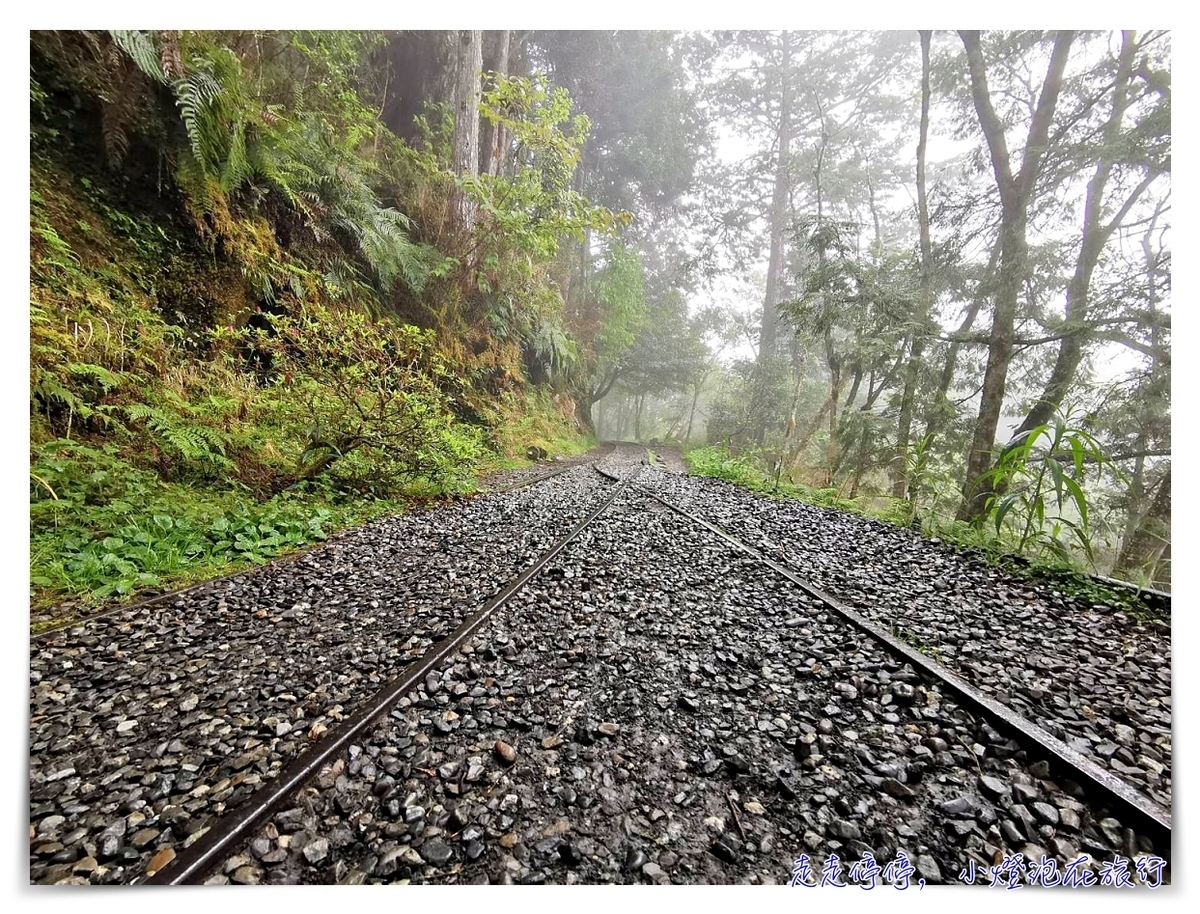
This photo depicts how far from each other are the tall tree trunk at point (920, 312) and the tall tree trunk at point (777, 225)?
3.62m

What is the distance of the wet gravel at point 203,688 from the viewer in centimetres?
108

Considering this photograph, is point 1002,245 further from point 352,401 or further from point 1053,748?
point 352,401

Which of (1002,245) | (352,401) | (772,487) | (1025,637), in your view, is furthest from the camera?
(772,487)

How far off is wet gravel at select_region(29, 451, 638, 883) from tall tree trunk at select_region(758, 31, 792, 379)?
429 inches

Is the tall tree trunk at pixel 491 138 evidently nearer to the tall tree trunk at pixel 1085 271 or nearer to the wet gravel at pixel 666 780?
the tall tree trunk at pixel 1085 271

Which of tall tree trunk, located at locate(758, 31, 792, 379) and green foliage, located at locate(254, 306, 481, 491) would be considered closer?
green foliage, located at locate(254, 306, 481, 491)

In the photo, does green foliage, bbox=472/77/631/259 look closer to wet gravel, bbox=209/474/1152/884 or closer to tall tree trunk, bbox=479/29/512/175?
tall tree trunk, bbox=479/29/512/175

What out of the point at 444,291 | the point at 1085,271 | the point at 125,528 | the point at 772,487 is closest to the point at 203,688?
the point at 125,528

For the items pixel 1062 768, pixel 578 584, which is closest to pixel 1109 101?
pixel 1062 768

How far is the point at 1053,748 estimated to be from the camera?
4.25 ft

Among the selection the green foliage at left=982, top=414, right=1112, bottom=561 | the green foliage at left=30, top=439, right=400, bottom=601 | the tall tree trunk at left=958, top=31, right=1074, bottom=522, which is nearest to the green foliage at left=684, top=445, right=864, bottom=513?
the tall tree trunk at left=958, top=31, right=1074, bottom=522

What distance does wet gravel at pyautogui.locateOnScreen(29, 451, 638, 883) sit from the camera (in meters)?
1.08

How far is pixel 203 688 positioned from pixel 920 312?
8362mm

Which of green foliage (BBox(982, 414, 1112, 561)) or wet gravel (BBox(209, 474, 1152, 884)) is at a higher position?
green foliage (BBox(982, 414, 1112, 561))
